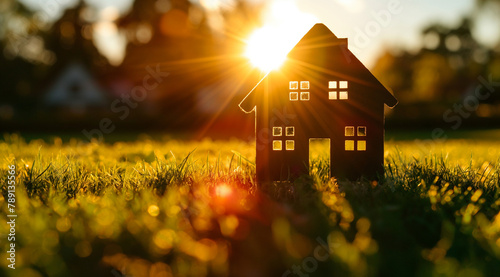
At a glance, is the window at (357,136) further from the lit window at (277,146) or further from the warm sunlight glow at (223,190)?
the warm sunlight glow at (223,190)

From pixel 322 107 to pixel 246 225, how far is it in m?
1.80

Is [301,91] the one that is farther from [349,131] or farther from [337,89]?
[349,131]

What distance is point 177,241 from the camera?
255 centimetres

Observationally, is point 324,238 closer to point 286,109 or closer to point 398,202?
point 398,202

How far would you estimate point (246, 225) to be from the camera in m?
2.95

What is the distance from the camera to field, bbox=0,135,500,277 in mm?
2285

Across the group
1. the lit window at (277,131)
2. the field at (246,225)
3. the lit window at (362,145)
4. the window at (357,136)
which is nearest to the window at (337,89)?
the window at (357,136)

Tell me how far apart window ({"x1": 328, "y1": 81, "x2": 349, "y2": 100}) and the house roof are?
0.07m

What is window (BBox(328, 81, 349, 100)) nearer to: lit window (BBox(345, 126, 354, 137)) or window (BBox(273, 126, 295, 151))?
lit window (BBox(345, 126, 354, 137))

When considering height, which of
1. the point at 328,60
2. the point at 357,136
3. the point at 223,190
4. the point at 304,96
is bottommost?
the point at 223,190

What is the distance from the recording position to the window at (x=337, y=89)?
4.35 meters

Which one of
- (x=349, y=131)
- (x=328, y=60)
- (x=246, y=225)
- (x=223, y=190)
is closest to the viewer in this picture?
(x=246, y=225)

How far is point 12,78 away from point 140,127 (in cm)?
3399

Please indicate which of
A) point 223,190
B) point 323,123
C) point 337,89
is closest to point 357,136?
point 323,123
